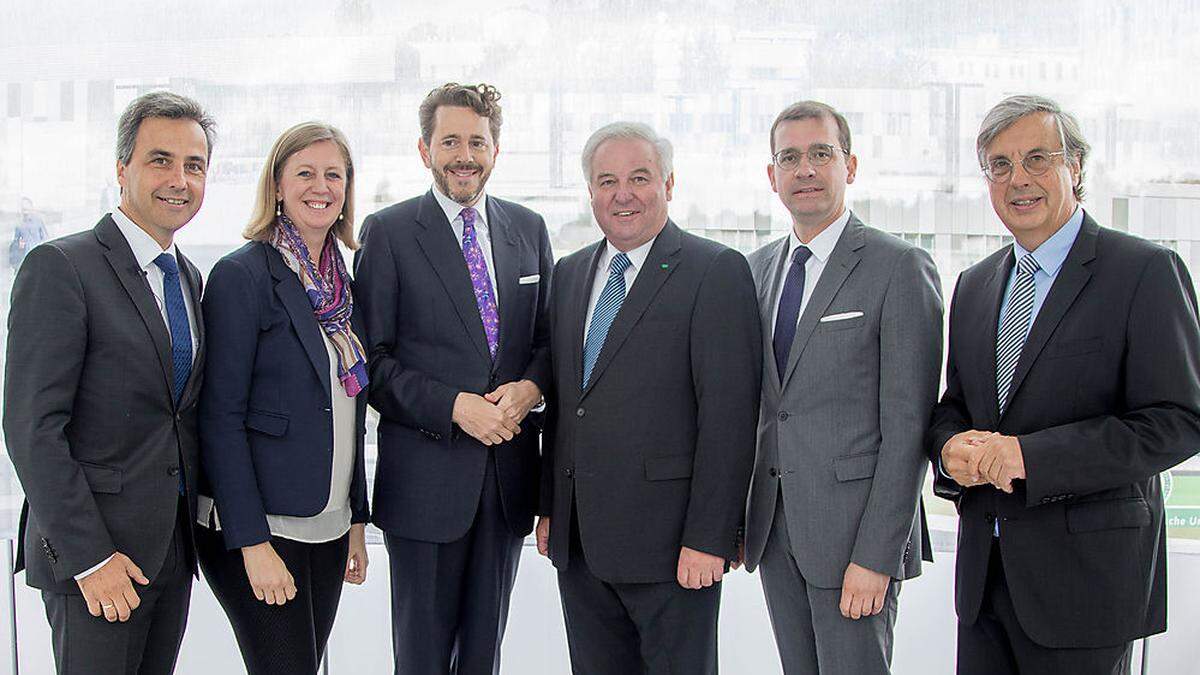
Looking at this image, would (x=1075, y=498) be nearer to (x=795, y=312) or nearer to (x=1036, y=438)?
(x=1036, y=438)

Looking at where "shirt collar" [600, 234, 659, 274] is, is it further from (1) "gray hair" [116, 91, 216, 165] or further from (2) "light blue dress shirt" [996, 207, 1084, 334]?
(1) "gray hair" [116, 91, 216, 165]

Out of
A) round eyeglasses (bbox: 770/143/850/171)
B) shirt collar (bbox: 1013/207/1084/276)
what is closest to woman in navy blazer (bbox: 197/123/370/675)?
round eyeglasses (bbox: 770/143/850/171)

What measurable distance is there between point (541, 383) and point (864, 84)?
1.82 metres

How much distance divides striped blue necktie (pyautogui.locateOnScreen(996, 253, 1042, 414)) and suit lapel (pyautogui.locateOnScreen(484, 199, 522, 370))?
4.08ft

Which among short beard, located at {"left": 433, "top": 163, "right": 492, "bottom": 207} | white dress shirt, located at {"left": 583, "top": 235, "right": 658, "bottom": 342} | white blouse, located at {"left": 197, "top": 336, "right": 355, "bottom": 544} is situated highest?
short beard, located at {"left": 433, "top": 163, "right": 492, "bottom": 207}

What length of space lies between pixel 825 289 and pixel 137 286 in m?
1.60

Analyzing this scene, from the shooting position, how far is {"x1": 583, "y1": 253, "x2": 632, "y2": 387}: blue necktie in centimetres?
256

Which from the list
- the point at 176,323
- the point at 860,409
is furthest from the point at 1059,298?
the point at 176,323

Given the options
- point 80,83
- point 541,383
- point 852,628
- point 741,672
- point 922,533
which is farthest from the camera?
point 80,83

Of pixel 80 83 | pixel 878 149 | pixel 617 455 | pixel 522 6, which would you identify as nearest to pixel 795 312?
pixel 617 455

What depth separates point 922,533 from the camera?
2553mm

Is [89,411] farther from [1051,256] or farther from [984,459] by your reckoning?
[1051,256]

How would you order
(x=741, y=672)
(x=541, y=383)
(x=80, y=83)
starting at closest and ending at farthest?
(x=541, y=383), (x=741, y=672), (x=80, y=83)

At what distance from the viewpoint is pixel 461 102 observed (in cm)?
280
